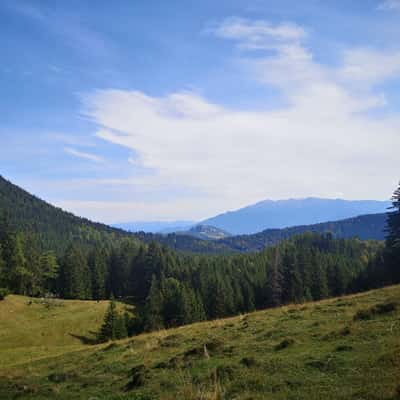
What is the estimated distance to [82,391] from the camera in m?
12.6

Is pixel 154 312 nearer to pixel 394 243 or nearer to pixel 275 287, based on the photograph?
pixel 275 287

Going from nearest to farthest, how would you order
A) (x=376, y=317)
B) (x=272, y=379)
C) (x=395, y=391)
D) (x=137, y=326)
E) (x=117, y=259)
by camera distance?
(x=395, y=391)
(x=272, y=379)
(x=376, y=317)
(x=137, y=326)
(x=117, y=259)

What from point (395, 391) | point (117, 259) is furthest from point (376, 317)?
point (117, 259)

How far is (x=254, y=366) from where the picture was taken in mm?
11523

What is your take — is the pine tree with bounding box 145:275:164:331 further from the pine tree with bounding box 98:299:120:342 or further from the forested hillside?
the pine tree with bounding box 98:299:120:342

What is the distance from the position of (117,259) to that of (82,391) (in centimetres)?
10496

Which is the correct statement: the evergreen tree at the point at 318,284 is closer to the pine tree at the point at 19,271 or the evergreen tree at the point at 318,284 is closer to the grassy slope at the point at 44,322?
the grassy slope at the point at 44,322

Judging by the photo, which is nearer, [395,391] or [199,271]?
[395,391]

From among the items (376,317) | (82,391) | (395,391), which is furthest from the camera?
(376,317)

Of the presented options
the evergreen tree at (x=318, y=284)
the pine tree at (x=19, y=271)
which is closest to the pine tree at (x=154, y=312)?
the pine tree at (x=19, y=271)

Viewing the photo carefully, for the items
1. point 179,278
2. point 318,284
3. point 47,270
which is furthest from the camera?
point 179,278

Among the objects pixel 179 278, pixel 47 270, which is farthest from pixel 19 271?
pixel 179 278

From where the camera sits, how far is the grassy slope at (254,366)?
8.93m

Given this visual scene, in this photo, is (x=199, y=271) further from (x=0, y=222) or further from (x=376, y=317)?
(x=376, y=317)
